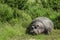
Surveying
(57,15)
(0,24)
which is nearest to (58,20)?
(57,15)

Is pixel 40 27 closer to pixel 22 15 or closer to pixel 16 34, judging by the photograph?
pixel 16 34

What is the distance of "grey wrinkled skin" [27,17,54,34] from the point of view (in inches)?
492

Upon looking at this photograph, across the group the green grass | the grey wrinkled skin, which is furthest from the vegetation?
the grey wrinkled skin

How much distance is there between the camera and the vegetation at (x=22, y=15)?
11.8 metres

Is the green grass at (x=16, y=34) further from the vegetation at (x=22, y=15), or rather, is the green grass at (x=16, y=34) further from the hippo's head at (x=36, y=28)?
the hippo's head at (x=36, y=28)

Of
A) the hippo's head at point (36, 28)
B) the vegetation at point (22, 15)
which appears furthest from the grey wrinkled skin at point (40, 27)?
the vegetation at point (22, 15)

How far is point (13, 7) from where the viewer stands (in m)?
14.7

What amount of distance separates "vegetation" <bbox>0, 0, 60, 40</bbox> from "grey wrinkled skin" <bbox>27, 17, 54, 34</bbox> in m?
0.35

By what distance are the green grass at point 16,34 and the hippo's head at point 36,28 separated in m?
0.41

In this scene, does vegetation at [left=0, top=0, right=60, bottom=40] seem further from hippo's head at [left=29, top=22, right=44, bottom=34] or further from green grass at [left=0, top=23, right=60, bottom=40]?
hippo's head at [left=29, top=22, right=44, bottom=34]

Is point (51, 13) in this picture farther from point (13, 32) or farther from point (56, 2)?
point (13, 32)

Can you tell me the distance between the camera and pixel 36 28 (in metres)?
12.6

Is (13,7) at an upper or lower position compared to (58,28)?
upper

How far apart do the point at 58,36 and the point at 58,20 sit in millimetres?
3086
